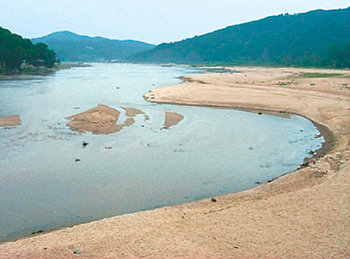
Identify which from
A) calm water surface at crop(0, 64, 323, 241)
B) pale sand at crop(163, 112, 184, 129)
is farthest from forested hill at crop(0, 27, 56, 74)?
pale sand at crop(163, 112, 184, 129)

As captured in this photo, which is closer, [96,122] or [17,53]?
[96,122]

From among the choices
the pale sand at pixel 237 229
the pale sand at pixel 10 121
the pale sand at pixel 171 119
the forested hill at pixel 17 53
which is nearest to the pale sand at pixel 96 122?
the pale sand at pixel 171 119

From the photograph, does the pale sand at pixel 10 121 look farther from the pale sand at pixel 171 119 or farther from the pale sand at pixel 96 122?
the pale sand at pixel 171 119

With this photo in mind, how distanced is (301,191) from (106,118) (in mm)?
17539

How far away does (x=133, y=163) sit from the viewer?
16.3 m

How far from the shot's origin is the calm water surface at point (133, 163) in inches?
461

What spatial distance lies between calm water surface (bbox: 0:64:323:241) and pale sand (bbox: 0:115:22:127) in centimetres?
71

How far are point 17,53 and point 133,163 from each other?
74523 millimetres

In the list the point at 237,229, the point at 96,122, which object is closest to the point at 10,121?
the point at 96,122

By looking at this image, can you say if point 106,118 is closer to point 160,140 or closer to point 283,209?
point 160,140

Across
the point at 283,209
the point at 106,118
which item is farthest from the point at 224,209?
the point at 106,118

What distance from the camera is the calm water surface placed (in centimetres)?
1171

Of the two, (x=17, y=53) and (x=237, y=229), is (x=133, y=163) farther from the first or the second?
Answer: (x=17, y=53)

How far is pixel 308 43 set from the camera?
505 ft
